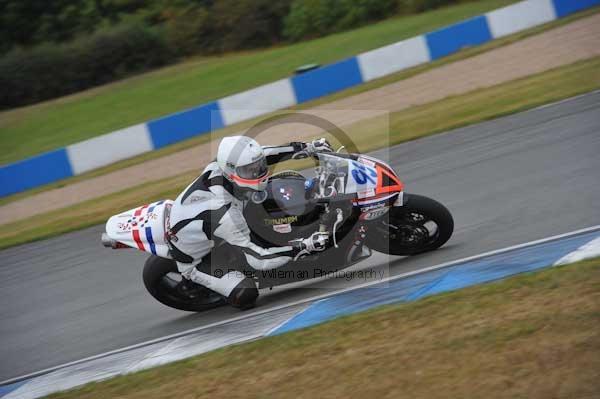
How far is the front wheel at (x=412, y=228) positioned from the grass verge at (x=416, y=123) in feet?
18.0

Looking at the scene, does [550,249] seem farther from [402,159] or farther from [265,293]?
[402,159]

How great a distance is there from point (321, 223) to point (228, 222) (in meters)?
0.82

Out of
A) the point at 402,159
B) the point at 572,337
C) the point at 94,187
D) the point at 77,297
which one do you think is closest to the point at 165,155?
the point at 94,187

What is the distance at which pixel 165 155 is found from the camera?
1609 centimetres

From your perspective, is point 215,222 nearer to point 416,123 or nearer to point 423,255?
point 423,255

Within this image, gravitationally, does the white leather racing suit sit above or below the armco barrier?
below

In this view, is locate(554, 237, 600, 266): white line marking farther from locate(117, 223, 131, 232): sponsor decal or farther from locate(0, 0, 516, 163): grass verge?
locate(0, 0, 516, 163): grass verge

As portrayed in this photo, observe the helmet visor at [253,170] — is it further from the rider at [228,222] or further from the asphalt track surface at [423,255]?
the asphalt track surface at [423,255]

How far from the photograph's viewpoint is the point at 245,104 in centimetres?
1734

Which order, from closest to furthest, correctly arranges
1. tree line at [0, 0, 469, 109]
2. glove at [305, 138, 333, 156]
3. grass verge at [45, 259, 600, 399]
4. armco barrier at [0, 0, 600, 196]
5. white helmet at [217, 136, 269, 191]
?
grass verge at [45, 259, 600, 399] < white helmet at [217, 136, 269, 191] < glove at [305, 138, 333, 156] < armco barrier at [0, 0, 600, 196] < tree line at [0, 0, 469, 109]

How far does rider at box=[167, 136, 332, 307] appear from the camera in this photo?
259 inches

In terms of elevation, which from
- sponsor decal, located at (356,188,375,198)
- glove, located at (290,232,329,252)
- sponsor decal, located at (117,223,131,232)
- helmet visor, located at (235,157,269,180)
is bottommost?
glove, located at (290,232,329,252)

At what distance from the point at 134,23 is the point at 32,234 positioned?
19.3m

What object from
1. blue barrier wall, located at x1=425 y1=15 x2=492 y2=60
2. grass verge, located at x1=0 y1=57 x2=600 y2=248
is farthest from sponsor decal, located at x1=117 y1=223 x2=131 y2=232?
blue barrier wall, located at x1=425 y1=15 x2=492 y2=60
